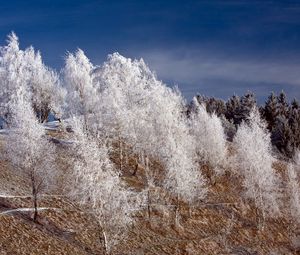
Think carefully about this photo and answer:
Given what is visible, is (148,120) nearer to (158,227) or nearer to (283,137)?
(158,227)

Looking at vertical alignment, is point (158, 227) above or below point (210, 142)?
below

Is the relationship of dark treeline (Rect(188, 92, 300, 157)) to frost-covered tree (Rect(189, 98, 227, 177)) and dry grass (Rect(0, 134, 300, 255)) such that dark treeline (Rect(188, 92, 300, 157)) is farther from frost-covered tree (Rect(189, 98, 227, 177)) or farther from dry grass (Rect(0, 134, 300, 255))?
dry grass (Rect(0, 134, 300, 255))

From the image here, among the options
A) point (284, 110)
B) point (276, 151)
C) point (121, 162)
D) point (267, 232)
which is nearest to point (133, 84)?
point (121, 162)

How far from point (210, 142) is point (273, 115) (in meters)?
61.6

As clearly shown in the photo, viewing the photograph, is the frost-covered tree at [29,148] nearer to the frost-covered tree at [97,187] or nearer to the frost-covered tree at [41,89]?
the frost-covered tree at [97,187]


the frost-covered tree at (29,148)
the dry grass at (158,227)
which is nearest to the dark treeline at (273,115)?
the dry grass at (158,227)

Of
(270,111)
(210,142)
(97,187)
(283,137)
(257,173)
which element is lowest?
(97,187)

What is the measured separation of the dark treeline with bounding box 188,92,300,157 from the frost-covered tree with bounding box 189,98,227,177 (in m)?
14.9

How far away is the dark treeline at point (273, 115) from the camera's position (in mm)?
105875

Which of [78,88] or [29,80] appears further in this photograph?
[29,80]

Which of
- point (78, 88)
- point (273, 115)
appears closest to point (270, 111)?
point (273, 115)

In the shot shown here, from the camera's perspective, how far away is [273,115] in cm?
12575

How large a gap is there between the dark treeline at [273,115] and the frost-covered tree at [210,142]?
48.8ft

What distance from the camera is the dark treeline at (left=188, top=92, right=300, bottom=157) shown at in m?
106
